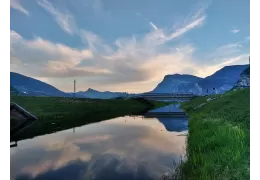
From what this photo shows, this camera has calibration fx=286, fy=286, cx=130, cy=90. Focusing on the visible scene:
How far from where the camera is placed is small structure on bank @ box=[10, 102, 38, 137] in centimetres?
1518

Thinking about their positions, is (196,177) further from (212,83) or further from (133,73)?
(212,83)

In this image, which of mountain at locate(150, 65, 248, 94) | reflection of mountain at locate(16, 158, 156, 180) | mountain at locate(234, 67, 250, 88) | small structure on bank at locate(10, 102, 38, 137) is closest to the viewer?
reflection of mountain at locate(16, 158, 156, 180)

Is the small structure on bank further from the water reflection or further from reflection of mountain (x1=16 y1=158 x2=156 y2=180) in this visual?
reflection of mountain (x1=16 y1=158 x2=156 y2=180)

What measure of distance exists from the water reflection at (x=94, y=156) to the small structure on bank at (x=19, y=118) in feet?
10.4

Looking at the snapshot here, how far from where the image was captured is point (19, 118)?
16766 mm

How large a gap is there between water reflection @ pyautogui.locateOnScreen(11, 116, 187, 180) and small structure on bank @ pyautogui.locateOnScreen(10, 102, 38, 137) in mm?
3178

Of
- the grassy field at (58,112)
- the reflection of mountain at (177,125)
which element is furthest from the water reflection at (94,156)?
the reflection of mountain at (177,125)

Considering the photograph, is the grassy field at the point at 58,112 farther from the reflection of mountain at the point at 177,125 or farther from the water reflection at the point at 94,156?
the reflection of mountain at the point at 177,125

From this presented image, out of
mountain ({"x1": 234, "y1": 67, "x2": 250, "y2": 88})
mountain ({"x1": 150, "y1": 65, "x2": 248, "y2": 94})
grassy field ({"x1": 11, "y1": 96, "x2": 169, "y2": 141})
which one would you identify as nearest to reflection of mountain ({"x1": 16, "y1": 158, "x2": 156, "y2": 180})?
grassy field ({"x1": 11, "y1": 96, "x2": 169, "y2": 141})

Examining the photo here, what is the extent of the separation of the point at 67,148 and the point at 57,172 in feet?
9.96

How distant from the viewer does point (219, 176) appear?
5176mm

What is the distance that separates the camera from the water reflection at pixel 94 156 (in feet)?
23.2

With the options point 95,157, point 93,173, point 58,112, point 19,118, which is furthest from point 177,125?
point 93,173
